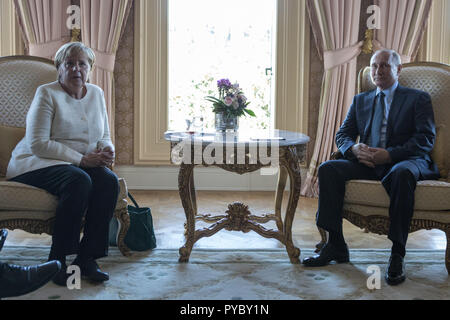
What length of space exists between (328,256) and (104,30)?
3215 mm

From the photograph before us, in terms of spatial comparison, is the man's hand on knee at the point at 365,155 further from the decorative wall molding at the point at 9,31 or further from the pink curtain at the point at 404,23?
the decorative wall molding at the point at 9,31

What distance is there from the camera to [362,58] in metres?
5.23

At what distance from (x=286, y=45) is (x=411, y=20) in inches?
46.6

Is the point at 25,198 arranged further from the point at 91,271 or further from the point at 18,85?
the point at 18,85

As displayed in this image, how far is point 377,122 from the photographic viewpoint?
3203mm

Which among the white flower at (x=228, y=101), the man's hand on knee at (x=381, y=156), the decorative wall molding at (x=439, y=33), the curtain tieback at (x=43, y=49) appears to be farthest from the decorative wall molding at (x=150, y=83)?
the man's hand on knee at (x=381, y=156)

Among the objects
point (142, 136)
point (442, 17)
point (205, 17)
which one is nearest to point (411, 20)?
point (442, 17)

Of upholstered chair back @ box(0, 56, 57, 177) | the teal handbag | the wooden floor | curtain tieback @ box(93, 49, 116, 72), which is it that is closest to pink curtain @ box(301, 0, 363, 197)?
the wooden floor

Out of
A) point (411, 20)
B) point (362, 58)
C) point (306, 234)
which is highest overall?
point (411, 20)

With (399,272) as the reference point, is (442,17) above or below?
above

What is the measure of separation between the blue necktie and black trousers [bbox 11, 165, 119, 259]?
152 cm

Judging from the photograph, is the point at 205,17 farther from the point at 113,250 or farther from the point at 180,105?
the point at 113,250

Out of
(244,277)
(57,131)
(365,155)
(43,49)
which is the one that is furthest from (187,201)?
(43,49)

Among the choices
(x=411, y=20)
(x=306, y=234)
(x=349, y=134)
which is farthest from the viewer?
(x=411, y=20)
